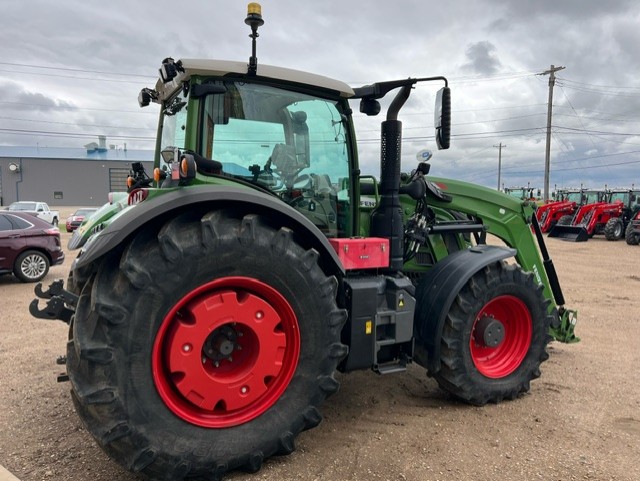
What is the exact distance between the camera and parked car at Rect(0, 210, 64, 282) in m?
9.91

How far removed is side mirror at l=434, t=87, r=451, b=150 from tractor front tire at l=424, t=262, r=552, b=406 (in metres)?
1.14

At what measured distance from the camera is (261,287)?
285cm

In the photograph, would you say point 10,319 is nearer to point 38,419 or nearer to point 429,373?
point 38,419

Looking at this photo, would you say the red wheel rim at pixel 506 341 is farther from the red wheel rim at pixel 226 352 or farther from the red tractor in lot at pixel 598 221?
the red tractor in lot at pixel 598 221

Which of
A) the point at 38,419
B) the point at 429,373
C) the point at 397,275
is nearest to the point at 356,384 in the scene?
the point at 429,373

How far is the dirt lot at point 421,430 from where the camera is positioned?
2.97m

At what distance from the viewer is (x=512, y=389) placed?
4.05 m

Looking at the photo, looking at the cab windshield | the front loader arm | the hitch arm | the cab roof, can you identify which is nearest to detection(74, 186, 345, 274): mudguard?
the cab windshield

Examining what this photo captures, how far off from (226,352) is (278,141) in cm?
154

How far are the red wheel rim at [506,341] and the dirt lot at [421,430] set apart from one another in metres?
0.31

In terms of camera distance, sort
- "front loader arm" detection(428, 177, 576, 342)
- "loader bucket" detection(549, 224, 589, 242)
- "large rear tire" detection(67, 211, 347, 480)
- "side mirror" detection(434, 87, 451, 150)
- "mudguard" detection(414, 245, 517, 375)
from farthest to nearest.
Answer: "loader bucket" detection(549, 224, 589, 242) < "front loader arm" detection(428, 177, 576, 342) < "mudguard" detection(414, 245, 517, 375) < "side mirror" detection(434, 87, 451, 150) < "large rear tire" detection(67, 211, 347, 480)

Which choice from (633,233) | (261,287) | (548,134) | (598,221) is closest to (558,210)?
(598,221)

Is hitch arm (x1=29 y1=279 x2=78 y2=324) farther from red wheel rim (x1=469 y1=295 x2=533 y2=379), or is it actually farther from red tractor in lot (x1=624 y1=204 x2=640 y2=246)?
red tractor in lot (x1=624 y1=204 x2=640 y2=246)

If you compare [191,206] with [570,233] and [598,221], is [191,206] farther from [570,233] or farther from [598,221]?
[598,221]
